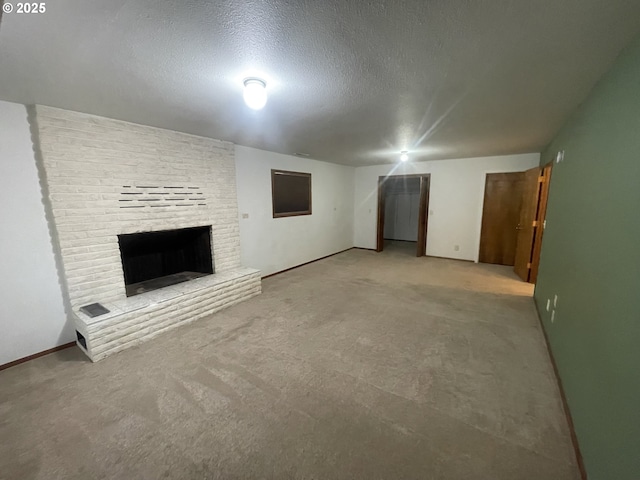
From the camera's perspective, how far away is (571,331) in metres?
1.79

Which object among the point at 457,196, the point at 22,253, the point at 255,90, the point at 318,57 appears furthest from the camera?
the point at 457,196

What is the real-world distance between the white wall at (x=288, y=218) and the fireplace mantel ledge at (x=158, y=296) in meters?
0.74

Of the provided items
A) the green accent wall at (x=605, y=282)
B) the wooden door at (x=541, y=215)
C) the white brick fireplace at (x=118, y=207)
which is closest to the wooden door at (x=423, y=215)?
the wooden door at (x=541, y=215)

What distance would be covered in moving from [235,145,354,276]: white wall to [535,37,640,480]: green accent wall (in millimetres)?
3886

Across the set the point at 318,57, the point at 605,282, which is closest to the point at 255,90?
the point at 318,57

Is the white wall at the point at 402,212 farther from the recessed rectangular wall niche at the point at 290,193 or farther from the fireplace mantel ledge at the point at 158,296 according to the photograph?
the fireplace mantel ledge at the point at 158,296

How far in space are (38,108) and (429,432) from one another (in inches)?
155

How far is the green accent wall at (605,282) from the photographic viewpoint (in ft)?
3.43

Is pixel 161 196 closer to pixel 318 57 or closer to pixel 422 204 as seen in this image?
pixel 318 57

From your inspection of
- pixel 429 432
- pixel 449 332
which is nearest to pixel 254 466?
pixel 429 432

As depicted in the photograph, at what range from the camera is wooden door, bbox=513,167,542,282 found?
3775 millimetres

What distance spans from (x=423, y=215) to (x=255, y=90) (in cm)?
506

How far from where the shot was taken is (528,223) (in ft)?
13.1

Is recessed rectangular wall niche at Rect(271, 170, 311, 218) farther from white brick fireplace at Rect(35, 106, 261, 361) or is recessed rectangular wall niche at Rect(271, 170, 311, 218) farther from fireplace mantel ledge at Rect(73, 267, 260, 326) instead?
fireplace mantel ledge at Rect(73, 267, 260, 326)
